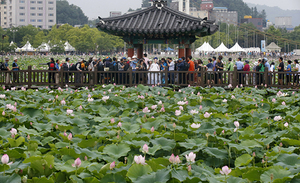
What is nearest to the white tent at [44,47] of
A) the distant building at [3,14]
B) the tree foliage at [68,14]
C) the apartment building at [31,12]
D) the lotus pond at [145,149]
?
the apartment building at [31,12]

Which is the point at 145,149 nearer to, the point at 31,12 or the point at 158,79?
the point at 158,79

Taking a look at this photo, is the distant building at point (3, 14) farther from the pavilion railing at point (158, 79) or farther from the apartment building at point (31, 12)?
the pavilion railing at point (158, 79)

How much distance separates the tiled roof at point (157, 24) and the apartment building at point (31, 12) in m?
111

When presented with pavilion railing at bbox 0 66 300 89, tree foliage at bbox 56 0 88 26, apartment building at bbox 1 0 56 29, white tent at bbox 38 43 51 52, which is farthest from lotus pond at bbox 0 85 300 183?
tree foliage at bbox 56 0 88 26

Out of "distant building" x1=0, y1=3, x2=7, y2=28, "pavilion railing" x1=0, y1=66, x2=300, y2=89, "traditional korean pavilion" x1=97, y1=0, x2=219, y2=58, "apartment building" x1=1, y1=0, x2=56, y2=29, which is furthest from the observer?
"distant building" x1=0, y1=3, x2=7, y2=28

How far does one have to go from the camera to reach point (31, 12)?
389ft

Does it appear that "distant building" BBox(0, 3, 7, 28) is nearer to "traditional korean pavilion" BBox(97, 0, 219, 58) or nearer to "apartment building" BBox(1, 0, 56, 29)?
"apartment building" BBox(1, 0, 56, 29)

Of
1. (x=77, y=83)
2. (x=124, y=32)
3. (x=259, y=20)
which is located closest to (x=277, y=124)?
(x=77, y=83)

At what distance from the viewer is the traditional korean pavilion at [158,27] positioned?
15.0 meters

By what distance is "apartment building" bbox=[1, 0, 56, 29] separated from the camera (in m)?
116

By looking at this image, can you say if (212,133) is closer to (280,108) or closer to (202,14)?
(280,108)

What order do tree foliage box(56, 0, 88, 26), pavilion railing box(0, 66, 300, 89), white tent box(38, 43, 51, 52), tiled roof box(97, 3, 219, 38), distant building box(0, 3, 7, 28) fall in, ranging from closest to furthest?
pavilion railing box(0, 66, 300, 89) → tiled roof box(97, 3, 219, 38) → white tent box(38, 43, 51, 52) → distant building box(0, 3, 7, 28) → tree foliage box(56, 0, 88, 26)

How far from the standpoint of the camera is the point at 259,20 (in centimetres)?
16350

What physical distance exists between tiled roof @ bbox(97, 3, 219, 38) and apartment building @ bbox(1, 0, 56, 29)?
110578 millimetres
